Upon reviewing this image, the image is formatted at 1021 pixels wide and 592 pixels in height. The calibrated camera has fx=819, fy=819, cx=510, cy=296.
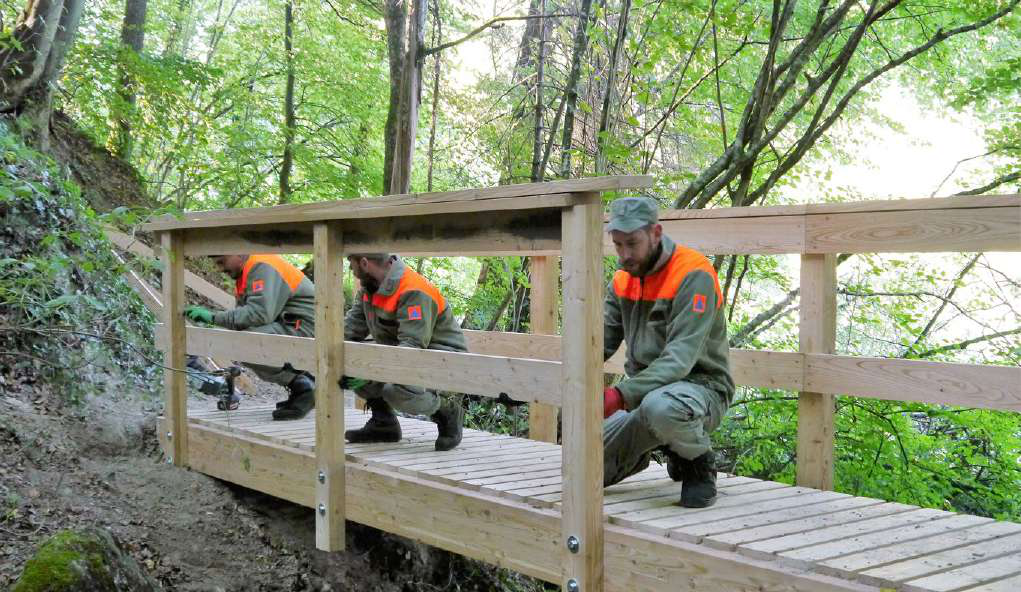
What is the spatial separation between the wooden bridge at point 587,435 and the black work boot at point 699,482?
63 mm

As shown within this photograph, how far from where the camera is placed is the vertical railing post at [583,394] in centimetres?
316

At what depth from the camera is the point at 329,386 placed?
4.43 metres

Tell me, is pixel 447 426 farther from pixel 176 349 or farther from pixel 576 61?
pixel 576 61

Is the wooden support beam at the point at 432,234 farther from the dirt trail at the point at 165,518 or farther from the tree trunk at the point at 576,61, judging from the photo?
the tree trunk at the point at 576,61

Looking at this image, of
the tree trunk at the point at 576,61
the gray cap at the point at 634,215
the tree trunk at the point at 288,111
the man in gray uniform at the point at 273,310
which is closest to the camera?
the gray cap at the point at 634,215

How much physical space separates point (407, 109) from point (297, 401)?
3489mm

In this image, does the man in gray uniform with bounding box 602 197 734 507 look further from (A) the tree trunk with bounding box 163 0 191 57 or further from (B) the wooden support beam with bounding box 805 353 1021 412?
(A) the tree trunk with bounding box 163 0 191 57

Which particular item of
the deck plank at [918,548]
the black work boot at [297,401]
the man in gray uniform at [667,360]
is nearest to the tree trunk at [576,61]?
the black work boot at [297,401]

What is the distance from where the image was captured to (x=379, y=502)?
14.1 feet

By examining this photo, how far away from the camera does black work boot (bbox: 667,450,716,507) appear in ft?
11.7

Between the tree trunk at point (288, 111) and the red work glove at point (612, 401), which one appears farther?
the tree trunk at point (288, 111)

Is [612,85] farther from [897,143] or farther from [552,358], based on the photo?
[897,143]

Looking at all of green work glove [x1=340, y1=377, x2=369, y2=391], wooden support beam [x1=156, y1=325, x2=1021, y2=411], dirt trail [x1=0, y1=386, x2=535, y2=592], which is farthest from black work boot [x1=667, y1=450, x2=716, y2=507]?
dirt trail [x1=0, y1=386, x2=535, y2=592]

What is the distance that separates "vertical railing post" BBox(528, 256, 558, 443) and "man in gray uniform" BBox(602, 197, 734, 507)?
5.84ft
